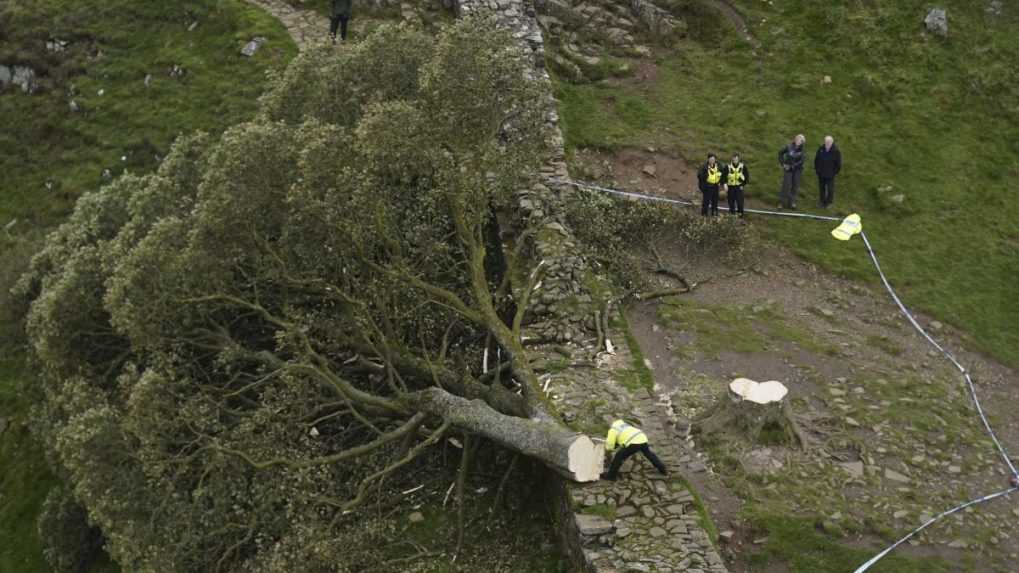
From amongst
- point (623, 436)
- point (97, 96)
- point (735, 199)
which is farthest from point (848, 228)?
point (97, 96)

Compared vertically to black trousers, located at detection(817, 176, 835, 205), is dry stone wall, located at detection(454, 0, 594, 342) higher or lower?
lower

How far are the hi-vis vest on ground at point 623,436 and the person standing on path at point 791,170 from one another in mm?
11696

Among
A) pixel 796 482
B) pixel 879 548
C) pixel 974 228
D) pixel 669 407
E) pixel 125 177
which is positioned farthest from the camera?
pixel 974 228

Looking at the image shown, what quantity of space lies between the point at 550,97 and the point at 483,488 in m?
12.9

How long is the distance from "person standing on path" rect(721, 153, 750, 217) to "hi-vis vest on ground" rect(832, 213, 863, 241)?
257 cm

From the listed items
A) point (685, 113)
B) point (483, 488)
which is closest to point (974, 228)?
point (685, 113)

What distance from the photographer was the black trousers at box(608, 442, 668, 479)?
1877 centimetres

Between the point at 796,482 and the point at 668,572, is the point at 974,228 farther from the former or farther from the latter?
the point at 668,572

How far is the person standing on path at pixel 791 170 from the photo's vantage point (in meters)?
27.9

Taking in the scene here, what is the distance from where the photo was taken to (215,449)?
19969 mm

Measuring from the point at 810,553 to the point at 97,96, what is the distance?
28.4m

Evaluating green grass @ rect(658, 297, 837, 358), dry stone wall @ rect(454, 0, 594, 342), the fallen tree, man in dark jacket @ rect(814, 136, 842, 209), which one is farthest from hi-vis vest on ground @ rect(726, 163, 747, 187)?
the fallen tree

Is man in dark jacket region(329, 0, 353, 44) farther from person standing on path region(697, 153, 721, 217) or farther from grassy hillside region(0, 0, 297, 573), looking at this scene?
person standing on path region(697, 153, 721, 217)

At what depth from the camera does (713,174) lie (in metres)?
27.1
